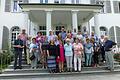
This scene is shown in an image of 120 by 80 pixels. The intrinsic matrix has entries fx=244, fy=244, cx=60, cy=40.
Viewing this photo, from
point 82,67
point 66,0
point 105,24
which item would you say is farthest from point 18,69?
point 105,24

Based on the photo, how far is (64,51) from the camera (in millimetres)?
11125

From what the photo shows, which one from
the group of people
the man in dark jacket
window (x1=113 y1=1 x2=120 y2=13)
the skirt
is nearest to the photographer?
the skirt

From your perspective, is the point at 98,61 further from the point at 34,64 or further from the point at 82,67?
the point at 34,64

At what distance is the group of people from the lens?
11.0 meters

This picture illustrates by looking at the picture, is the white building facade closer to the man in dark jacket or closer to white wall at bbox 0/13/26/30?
white wall at bbox 0/13/26/30

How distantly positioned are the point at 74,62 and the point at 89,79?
1.59 meters

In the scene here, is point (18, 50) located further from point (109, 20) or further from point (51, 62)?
point (109, 20)

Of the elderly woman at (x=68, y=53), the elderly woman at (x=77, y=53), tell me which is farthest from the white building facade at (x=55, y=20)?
the elderly woman at (x=68, y=53)

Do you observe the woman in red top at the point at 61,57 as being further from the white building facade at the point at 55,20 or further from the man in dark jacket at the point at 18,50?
the white building facade at the point at 55,20

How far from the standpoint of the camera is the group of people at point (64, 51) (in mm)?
10977

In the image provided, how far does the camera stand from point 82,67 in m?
11.6

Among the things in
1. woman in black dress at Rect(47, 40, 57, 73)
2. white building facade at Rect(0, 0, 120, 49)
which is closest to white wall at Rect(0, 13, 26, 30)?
white building facade at Rect(0, 0, 120, 49)

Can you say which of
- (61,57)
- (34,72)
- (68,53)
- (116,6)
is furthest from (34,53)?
(116,6)

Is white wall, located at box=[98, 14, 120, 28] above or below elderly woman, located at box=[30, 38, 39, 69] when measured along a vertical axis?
above
